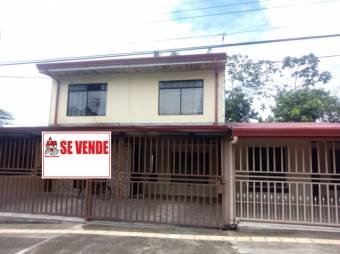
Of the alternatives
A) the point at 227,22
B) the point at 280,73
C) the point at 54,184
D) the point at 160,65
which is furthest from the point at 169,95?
the point at 280,73

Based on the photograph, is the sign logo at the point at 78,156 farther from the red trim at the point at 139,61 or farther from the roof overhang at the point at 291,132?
the red trim at the point at 139,61

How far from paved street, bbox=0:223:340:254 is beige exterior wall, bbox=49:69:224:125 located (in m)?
5.56

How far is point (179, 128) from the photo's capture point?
312 inches

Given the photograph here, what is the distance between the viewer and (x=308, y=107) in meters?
22.0

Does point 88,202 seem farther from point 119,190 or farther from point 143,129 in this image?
point 143,129

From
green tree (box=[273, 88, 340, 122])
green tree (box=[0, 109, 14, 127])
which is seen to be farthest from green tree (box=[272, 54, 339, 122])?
green tree (box=[0, 109, 14, 127])

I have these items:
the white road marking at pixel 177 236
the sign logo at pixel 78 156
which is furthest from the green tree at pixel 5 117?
the white road marking at pixel 177 236

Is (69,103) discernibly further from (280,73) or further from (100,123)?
(280,73)

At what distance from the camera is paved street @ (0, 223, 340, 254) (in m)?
5.88

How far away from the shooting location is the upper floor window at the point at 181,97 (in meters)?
12.3

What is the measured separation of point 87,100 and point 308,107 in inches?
642

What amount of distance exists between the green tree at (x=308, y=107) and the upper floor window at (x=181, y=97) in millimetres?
12321

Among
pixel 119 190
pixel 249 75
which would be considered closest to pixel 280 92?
pixel 249 75

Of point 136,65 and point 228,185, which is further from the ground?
point 136,65
